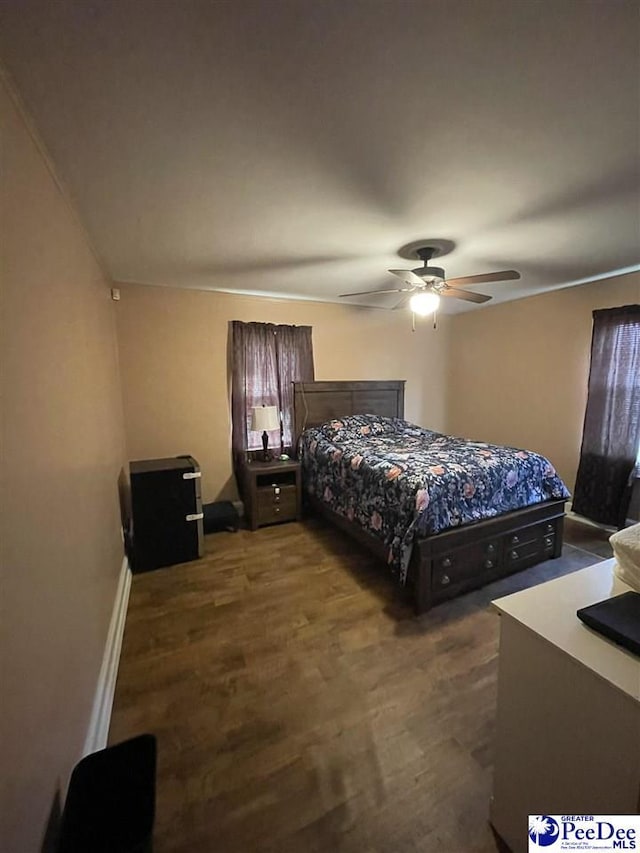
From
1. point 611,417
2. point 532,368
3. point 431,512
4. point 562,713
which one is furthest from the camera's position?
point 532,368

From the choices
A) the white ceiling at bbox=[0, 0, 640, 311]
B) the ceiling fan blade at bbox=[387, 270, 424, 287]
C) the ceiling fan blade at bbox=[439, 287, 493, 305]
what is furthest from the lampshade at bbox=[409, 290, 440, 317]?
the white ceiling at bbox=[0, 0, 640, 311]

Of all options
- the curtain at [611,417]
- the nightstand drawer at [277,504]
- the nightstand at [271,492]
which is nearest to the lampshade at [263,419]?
the nightstand at [271,492]

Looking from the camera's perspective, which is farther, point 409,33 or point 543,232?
point 543,232

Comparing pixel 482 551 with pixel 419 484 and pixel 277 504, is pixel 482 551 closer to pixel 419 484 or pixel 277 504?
pixel 419 484

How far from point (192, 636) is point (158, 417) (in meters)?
2.05

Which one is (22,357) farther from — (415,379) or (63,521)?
(415,379)

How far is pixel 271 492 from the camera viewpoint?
11.5ft

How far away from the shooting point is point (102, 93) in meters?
1.12

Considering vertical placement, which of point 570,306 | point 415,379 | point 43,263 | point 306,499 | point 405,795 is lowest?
point 405,795

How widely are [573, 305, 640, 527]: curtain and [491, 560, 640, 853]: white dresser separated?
8.79 feet

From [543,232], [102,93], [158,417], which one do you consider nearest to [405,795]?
[102,93]

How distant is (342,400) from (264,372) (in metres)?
0.99

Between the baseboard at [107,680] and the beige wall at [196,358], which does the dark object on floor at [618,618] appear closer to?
the baseboard at [107,680]

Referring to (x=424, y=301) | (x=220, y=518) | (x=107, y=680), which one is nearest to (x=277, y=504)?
(x=220, y=518)
